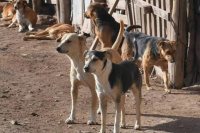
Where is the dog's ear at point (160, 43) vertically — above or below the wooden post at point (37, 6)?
below

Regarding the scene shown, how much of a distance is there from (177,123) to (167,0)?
9.89ft

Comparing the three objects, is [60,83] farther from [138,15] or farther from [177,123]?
[177,123]

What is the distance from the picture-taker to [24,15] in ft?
57.0

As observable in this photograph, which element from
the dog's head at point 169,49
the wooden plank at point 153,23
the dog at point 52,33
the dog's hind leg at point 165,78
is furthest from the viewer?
the dog at point 52,33

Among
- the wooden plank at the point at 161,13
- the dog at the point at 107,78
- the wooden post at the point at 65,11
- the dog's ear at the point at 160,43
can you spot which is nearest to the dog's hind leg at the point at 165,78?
the dog's ear at the point at 160,43

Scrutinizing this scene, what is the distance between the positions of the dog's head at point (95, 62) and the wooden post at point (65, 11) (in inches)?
359

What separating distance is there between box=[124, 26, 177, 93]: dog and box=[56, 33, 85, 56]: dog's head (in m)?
1.93

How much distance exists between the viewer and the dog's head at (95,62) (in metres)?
7.08

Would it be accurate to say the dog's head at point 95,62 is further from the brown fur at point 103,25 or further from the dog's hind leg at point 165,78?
the brown fur at point 103,25

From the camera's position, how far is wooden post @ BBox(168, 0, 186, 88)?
1003 cm

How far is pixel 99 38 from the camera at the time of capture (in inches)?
473

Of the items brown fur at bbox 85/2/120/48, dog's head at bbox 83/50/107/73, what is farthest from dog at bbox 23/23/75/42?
dog's head at bbox 83/50/107/73

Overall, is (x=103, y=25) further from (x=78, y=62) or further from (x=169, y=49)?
(x=78, y=62)

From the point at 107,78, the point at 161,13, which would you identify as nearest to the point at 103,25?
the point at 161,13
